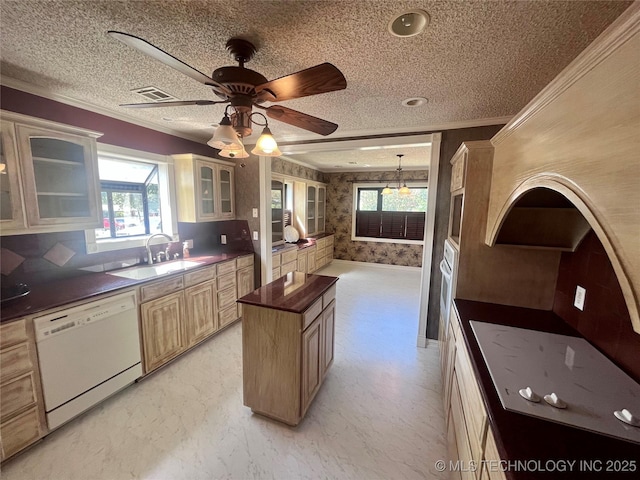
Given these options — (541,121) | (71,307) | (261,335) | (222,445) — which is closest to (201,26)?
(541,121)

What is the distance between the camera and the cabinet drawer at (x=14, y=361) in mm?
1532

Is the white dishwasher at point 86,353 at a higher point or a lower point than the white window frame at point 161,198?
lower

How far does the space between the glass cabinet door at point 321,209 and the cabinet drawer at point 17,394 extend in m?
5.32

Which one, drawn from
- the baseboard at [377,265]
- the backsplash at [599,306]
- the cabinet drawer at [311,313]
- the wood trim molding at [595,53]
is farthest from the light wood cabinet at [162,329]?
the baseboard at [377,265]

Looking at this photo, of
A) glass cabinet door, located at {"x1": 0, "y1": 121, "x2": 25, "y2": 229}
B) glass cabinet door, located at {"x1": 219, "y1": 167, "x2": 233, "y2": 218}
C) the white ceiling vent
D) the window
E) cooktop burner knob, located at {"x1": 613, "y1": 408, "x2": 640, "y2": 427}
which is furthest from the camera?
the window

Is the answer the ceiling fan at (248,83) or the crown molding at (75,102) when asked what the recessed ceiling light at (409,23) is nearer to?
the ceiling fan at (248,83)

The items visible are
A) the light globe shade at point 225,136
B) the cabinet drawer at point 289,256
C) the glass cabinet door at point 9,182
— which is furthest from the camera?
the cabinet drawer at point 289,256

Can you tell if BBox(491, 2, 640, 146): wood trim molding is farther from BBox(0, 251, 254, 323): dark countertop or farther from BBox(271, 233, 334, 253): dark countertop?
BBox(271, 233, 334, 253): dark countertop

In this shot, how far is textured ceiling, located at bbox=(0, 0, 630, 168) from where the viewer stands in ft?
3.85

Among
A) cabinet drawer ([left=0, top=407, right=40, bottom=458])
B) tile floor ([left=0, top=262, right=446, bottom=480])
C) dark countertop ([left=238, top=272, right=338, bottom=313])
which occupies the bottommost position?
tile floor ([left=0, top=262, right=446, bottom=480])

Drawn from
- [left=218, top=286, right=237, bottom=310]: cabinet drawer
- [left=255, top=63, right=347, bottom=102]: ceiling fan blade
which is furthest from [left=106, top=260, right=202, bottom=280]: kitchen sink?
[left=255, top=63, right=347, bottom=102]: ceiling fan blade

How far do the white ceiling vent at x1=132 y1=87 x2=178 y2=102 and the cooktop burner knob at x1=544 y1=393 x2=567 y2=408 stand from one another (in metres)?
3.05

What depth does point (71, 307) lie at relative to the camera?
1.81m

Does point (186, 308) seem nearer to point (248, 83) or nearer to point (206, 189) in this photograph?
point (206, 189)
